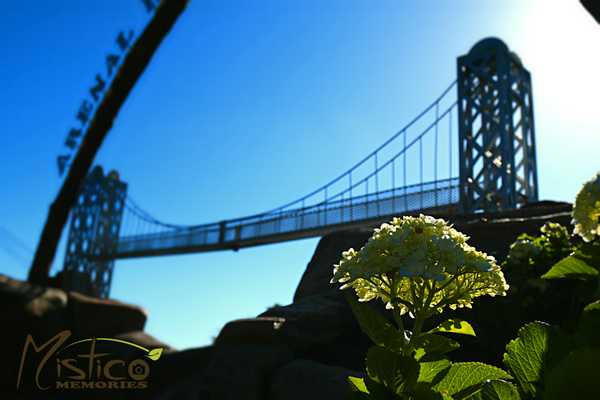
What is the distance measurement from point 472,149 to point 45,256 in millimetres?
12326

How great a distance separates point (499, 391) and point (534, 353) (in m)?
0.12

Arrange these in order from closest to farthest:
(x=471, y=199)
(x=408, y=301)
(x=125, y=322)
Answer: (x=408, y=301), (x=125, y=322), (x=471, y=199)

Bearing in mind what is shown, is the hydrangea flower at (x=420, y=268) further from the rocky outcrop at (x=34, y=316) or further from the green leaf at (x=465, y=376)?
the rocky outcrop at (x=34, y=316)

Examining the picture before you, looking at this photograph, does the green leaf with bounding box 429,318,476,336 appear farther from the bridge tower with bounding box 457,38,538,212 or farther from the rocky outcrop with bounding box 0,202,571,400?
the bridge tower with bounding box 457,38,538,212

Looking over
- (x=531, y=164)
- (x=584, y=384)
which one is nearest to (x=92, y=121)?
(x=584, y=384)

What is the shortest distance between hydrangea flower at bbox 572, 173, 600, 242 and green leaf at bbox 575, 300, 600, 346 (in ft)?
1.18

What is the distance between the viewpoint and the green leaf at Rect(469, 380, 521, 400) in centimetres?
138

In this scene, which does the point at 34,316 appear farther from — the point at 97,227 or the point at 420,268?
the point at 97,227

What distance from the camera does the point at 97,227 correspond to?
38156mm

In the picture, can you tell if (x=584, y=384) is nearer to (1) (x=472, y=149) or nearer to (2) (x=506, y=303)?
(2) (x=506, y=303)

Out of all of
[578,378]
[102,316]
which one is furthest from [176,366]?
[102,316]

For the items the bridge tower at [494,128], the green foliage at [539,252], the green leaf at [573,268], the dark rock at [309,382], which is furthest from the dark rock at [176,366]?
the bridge tower at [494,128]

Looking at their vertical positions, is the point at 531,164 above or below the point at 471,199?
above

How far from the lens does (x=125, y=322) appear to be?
12414mm
